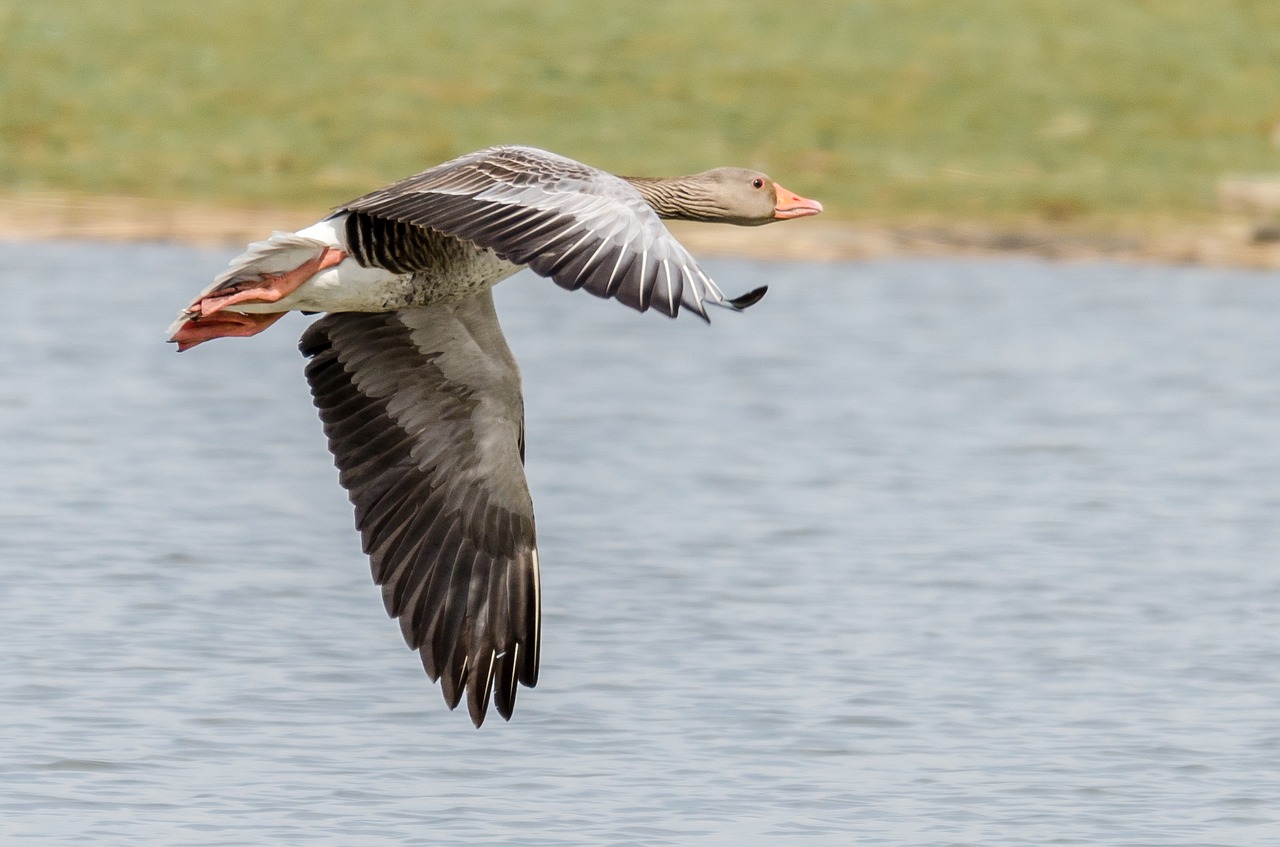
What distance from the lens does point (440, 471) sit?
28.6ft

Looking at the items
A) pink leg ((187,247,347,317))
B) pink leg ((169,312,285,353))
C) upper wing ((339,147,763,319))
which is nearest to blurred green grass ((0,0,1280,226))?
pink leg ((169,312,285,353))

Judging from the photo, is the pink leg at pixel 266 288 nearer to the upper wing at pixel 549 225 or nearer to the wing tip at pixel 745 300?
the upper wing at pixel 549 225

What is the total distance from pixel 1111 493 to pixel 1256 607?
262 cm

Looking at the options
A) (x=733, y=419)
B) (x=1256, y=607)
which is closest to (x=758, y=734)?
(x=1256, y=607)

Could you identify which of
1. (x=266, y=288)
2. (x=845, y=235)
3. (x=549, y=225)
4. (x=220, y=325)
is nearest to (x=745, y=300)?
(x=549, y=225)

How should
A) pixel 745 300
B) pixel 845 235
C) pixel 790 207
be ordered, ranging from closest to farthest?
pixel 745 300
pixel 790 207
pixel 845 235

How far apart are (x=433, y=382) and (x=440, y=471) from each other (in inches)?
12.7

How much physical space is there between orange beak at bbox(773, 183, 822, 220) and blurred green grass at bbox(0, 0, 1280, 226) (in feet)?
44.7

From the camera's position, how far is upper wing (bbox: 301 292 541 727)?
8492 millimetres

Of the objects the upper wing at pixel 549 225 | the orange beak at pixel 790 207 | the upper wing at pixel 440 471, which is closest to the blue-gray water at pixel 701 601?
the upper wing at pixel 440 471

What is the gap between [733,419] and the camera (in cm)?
1631

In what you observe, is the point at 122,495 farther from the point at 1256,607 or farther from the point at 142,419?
the point at 1256,607

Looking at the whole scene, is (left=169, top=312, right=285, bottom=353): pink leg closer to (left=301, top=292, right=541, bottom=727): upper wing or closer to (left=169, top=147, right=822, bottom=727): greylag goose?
(left=169, top=147, right=822, bottom=727): greylag goose

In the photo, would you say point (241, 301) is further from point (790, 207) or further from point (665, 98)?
point (665, 98)
